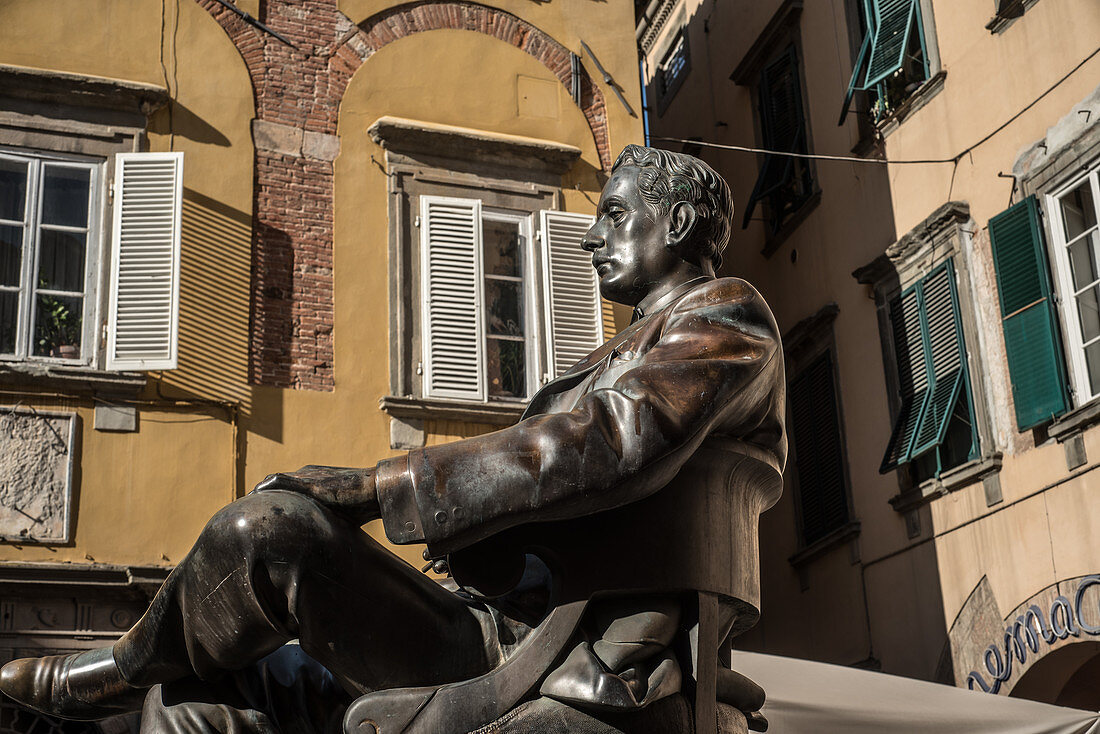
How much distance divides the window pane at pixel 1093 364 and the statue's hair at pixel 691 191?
880 cm

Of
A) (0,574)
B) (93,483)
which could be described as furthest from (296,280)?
(0,574)

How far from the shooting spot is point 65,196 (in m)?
11.0

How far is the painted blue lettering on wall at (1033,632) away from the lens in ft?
34.7

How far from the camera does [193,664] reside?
195cm

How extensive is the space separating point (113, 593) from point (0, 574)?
0.75m

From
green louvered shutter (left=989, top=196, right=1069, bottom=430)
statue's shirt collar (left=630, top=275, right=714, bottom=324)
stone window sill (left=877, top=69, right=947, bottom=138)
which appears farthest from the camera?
stone window sill (left=877, top=69, right=947, bottom=138)

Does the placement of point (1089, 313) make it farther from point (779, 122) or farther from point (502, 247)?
point (779, 122)

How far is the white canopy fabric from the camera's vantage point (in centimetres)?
694

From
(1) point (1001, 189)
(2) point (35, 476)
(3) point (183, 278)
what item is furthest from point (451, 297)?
(1) point (1001, 189)

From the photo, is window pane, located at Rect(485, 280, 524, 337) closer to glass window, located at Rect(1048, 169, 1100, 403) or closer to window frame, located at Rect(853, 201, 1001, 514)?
window frame, located at Rect(853, 201, 1001, 514)

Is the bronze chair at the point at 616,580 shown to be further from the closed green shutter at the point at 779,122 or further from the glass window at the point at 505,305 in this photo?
the closed green shutter at the point at 779,122

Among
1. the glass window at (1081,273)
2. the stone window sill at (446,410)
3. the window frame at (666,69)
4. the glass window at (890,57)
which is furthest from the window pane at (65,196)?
the window frame at (666,69)

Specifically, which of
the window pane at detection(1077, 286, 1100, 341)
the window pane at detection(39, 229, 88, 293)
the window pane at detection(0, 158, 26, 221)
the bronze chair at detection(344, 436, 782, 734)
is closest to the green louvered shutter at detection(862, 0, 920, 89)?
the window pane at detection(1077, 286, 1100, 341)

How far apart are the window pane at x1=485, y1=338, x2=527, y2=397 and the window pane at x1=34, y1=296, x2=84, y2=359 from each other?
307 cm
